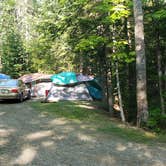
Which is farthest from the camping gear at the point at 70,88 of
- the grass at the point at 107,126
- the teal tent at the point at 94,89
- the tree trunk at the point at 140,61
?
the tree trunk at the point at 140,61

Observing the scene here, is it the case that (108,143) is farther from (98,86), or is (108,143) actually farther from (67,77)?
(98,86)

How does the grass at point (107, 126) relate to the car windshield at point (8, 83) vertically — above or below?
below

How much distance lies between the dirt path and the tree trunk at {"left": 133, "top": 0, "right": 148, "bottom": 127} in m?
2.62

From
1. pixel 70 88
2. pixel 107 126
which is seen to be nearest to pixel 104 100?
pixel 70 88

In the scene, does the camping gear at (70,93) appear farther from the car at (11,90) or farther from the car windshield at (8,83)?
the car windshield at (8,83)

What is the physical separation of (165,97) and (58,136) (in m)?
9.19

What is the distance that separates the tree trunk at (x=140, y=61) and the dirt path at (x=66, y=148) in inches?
103

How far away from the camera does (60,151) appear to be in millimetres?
9375

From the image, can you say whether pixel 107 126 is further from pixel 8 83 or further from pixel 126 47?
pixel 8 83

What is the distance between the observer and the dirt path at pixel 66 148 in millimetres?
8578

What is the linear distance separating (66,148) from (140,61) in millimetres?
5970


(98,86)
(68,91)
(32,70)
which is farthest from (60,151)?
(32,70)

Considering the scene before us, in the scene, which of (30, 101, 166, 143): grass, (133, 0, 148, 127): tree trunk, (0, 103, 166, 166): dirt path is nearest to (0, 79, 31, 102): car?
(30, 101, 166, 143): grass

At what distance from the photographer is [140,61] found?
561 inches
